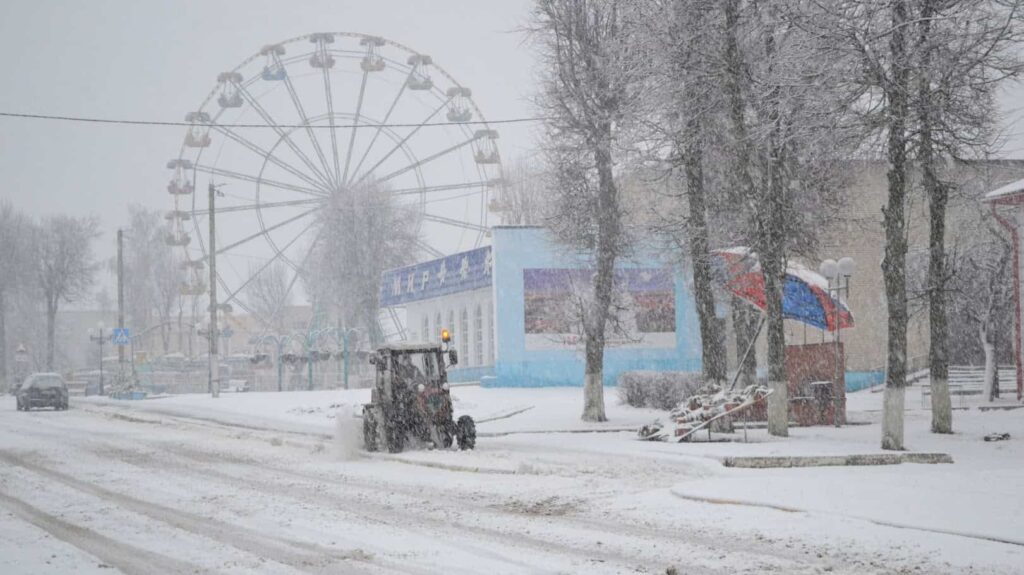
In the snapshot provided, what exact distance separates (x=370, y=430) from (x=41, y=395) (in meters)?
25.7

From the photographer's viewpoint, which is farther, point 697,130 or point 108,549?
point 697,130

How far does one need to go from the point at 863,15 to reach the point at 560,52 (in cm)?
1056

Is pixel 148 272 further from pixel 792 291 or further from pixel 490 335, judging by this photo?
pixel 792 291

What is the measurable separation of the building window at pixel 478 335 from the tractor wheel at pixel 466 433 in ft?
87.4

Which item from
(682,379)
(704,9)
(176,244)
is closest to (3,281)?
(176,244)

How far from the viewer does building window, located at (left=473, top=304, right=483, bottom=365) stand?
4706cm

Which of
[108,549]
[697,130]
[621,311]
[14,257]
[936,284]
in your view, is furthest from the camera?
[14,257]

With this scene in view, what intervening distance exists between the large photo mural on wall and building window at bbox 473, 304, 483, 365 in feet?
19.5

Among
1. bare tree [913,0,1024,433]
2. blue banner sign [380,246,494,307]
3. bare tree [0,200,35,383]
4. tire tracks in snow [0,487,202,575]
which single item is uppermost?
bare tree [0,200,35,383]

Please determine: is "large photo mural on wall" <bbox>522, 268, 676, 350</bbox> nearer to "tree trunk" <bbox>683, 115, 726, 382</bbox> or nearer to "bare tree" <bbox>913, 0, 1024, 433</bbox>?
"tree trunk" <bbox>683, 115, 726, 382</bbox>

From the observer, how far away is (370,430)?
67.4ft

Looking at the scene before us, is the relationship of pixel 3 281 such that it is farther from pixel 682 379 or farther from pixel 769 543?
pixel 769 543

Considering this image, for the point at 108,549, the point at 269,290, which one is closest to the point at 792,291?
the point at 108,549

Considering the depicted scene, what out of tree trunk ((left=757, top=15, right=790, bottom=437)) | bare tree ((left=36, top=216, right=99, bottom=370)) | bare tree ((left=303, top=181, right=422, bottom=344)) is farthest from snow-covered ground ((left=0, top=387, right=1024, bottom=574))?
bare tree ((left=36, top=216, right=99, bottom=370))
